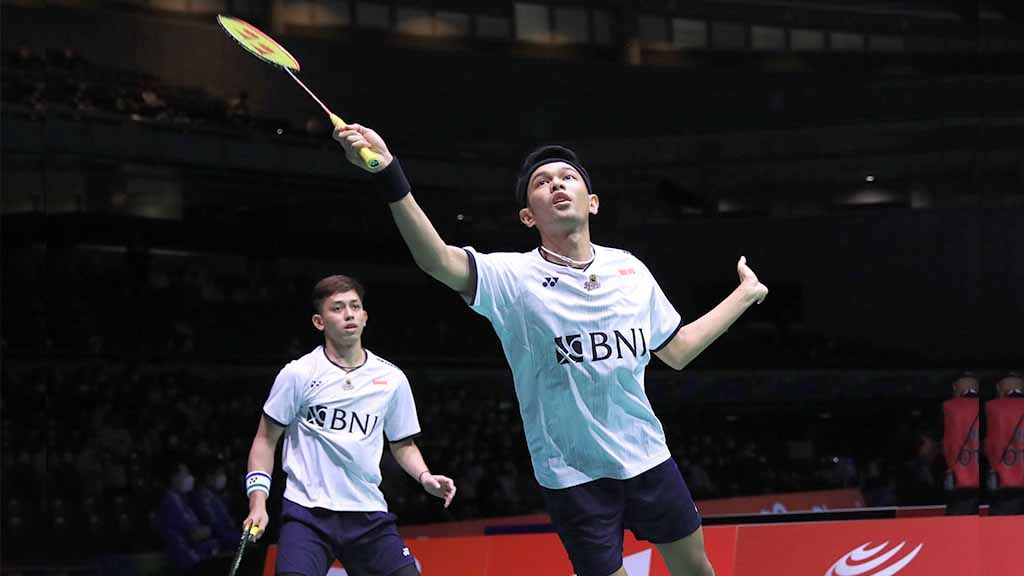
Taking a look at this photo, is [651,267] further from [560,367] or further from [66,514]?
[560,367]

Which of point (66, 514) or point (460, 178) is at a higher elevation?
point (460, 178)

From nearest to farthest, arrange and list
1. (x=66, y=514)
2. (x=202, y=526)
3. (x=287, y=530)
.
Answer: (x=287, y=530), (x=202, y=526), (x=66, y=514)

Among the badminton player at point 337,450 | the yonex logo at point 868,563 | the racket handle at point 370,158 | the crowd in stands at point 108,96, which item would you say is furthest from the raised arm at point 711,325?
the crowd in stands at point 108,96

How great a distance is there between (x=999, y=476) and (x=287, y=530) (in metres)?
6.33

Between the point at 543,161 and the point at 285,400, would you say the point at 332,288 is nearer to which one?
the point at 285,400

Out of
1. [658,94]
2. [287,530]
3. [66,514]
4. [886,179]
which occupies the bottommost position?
[66,514]

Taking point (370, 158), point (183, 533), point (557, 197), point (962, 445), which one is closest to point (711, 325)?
point (557, 197)

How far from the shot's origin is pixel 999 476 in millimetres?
10609

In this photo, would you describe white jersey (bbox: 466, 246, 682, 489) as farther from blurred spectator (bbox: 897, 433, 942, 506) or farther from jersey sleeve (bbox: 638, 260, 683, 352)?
blurred spectator (bbox: 897, 433, 942, 506)

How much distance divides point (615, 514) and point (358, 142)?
1.43 meters

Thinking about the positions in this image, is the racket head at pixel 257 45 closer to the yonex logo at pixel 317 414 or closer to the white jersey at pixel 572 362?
the white jersey at pixel 572 362

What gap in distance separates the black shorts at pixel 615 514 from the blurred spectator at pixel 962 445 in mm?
6606

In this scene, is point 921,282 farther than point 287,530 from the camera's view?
Yes

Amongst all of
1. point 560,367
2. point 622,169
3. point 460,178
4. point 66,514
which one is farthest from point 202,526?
point 560,367
